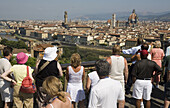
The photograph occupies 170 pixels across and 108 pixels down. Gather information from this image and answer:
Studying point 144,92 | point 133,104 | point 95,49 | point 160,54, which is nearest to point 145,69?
point 144,92

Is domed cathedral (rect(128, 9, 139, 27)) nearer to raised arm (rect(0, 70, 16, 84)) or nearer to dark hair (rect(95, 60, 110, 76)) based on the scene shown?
raised arm (rect(0, 70, 16, 84))

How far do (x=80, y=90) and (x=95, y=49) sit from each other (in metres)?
41.5

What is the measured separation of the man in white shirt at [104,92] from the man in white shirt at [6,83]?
1.26 m

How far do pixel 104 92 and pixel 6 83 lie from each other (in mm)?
1381

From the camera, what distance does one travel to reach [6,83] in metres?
2.54

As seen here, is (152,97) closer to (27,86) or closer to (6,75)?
(27,86)

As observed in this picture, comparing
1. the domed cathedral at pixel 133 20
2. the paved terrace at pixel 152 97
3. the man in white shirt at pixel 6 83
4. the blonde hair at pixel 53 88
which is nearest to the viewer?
the blonde hair at pixel 53 88

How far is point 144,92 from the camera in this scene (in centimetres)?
271

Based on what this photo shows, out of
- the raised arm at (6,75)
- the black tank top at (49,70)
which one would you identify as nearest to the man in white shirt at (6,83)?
the raised arm at (6,75)

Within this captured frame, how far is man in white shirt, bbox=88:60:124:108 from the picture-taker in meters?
1.76

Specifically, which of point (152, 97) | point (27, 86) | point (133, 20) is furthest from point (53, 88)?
point (133, 20)

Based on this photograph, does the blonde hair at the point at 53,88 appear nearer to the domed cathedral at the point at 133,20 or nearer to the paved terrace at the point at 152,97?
the paved terrace at the point at 152,97

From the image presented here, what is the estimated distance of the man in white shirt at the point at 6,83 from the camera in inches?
99.0

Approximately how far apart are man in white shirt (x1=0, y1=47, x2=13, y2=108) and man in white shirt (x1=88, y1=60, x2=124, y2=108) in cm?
126
